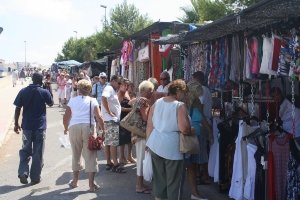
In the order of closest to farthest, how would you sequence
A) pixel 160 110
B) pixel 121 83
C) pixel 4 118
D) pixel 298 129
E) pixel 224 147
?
pixel 160 110 → pixel 298 129 → pixel 224 147 → pixel 121 83 → pixel 4 118

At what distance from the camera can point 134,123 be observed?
18.4 ft

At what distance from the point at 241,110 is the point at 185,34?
1.61m

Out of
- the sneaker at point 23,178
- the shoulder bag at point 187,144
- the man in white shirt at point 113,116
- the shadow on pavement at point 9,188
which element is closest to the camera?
the shoulder bag at point 187,144

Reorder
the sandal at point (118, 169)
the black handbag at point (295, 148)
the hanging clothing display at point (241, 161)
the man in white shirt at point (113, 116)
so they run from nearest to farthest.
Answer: the black handbag at point (295, 148) < the hanging clothing display at point (241, 161) < the man in white shirt at point (113, 116) < the sandal at point (118, 169)

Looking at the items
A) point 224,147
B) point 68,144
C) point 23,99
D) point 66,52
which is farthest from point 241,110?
point 66,52

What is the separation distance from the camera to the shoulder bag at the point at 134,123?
5.59 m

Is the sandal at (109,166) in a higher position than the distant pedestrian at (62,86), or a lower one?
lower

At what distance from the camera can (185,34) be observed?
630 centimetres

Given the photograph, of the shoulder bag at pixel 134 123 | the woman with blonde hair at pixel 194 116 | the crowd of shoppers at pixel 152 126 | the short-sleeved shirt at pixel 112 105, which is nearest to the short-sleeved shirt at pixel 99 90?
the crowd of shoppers at pixel 152 126

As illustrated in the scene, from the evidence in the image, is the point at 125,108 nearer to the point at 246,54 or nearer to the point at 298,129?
the point at 246,54

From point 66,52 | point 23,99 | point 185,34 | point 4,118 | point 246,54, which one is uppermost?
point 66,52

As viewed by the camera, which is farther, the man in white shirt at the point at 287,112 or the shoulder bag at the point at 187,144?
the man in white shirt at the point at 287,112

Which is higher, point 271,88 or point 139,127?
point 271,88

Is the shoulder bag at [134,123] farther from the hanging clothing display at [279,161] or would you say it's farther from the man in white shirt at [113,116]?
the hanging clothing display at [279,161]
